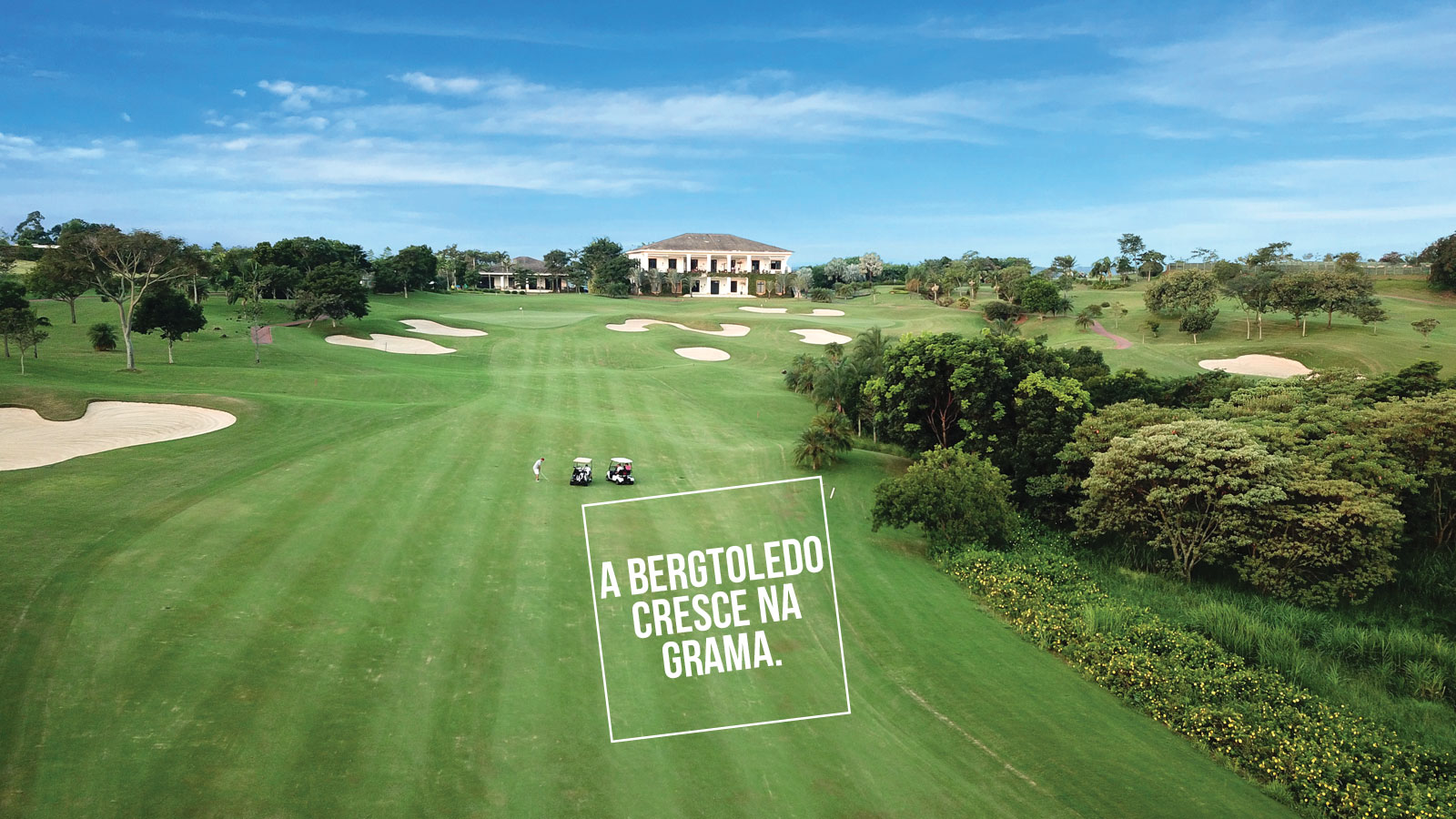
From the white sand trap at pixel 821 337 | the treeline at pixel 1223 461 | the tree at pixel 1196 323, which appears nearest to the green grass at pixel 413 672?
the treeline at pixel 1223 461

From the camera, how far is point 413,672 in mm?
14586

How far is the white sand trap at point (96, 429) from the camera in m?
24.3

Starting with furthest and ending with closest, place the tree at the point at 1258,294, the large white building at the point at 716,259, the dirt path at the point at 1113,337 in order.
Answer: the large white building at the point at 716,259
the dirt path at the point at 1113,337
the tree at the point at 1258,294

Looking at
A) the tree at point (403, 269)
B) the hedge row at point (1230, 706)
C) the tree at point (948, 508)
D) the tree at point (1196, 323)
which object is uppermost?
the tree at point (403, 269)

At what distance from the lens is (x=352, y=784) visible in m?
11.4

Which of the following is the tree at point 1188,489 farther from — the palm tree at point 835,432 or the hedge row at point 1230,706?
the palm tree at point 835,432

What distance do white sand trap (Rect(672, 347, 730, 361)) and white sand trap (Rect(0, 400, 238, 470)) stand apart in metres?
35.6

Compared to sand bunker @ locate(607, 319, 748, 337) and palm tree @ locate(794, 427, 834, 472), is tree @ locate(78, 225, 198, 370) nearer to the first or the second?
sand bunker @ locate(607, 319, 748, 337)

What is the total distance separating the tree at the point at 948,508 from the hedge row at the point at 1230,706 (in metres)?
2.48

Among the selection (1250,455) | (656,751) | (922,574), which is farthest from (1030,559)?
(656,751)

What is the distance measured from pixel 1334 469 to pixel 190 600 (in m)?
31.9

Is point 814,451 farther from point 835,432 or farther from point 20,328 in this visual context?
point 20,328

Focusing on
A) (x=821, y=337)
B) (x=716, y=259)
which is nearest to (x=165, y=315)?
(x=821, y=337)

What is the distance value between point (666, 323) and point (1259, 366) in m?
51.4
